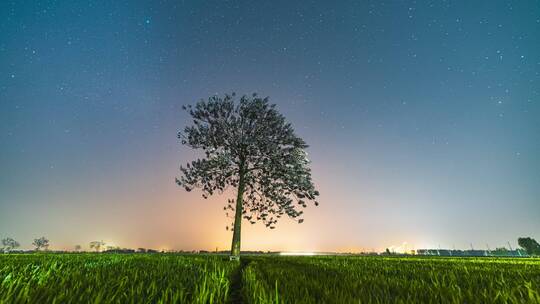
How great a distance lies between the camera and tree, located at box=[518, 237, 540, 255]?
180800mm

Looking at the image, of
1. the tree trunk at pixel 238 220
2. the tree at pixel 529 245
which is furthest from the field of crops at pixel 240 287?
the tree at pixel 529 245

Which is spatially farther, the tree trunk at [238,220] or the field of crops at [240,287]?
the tree trunk at [238,220]

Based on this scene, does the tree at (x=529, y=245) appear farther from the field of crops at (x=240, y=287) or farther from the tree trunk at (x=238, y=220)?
the field of crops at (x=240, y=287)

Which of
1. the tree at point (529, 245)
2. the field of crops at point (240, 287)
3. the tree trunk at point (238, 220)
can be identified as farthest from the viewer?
the tree at point (529, 245)

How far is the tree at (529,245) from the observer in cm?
18080

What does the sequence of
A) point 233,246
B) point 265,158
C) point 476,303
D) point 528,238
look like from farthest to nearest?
point 528,238 < point 265,158 < point 233,246 < point 476,303

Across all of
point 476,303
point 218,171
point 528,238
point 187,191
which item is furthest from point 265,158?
point 528,238

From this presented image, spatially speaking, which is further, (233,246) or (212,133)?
(212,133)

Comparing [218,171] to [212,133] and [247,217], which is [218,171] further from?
[247,217]

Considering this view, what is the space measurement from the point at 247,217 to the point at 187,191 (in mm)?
5891

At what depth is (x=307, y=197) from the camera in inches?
919

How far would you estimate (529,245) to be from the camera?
184625mm

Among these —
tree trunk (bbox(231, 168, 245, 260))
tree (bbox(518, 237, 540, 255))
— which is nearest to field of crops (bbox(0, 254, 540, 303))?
tree trunk (bbox(231, 168, 245, 260))

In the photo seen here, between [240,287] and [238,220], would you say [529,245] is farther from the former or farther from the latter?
[240,287]
